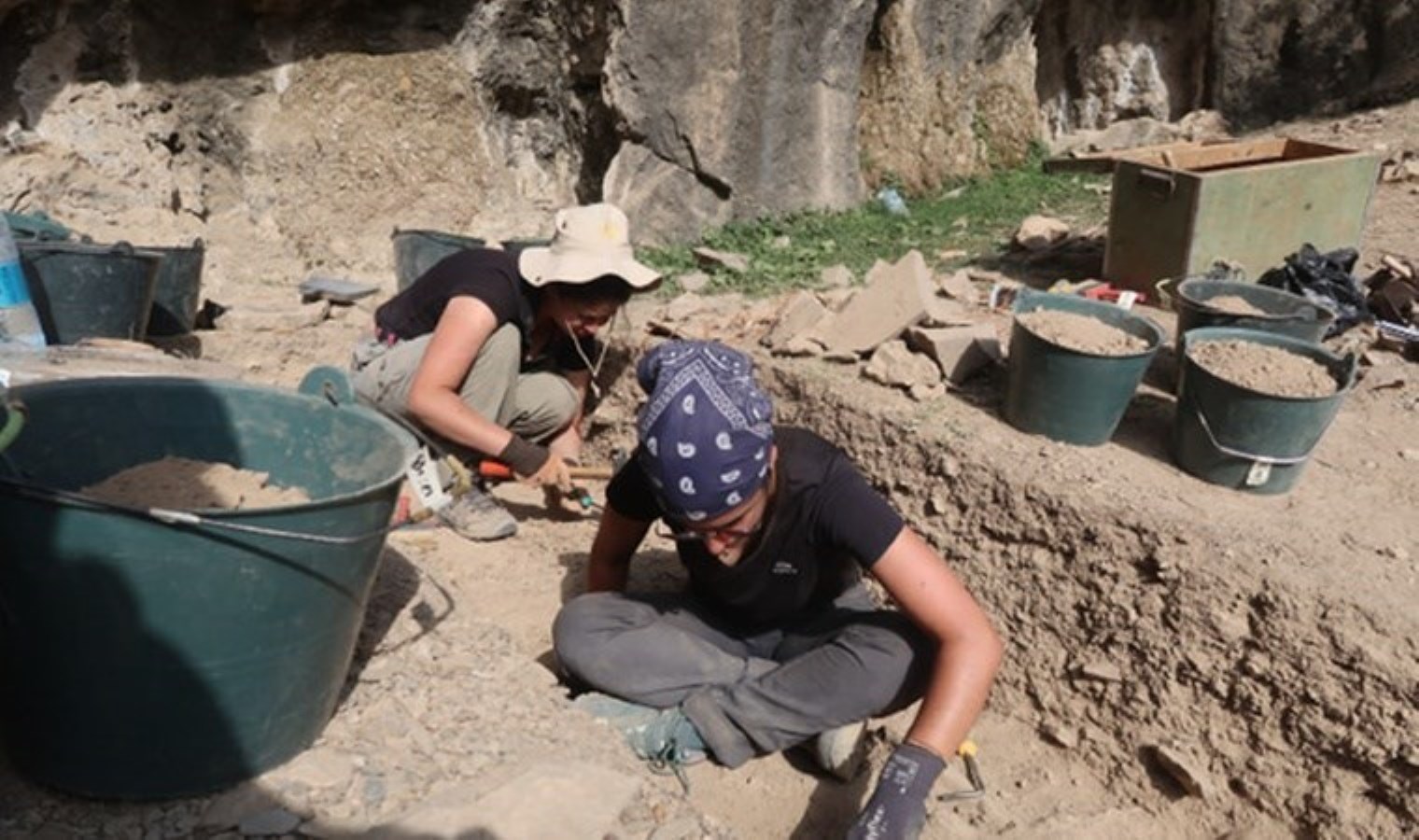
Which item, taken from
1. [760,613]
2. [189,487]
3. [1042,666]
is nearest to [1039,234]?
[1042,666]

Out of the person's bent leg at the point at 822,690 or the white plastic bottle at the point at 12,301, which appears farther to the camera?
the white plastic bottle at the point at 12,301

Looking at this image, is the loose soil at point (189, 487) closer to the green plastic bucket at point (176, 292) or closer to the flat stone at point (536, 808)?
the flat stone at point (536, 808)

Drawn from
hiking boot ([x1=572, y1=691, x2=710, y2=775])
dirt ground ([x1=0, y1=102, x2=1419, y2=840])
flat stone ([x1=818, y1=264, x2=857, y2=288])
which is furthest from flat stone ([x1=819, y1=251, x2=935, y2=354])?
hiking boot ([x1=572, y1=691, x2=710, y2=775])

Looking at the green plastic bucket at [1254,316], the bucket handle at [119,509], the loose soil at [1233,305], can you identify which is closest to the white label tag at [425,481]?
the bucket handle at [119,509]

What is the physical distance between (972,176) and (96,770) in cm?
765

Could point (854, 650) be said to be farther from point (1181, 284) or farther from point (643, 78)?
point (643, 78)

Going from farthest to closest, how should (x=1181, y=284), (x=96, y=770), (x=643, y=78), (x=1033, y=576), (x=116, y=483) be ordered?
1. (x=643, y=78)
2. (x=1181, y=284)
3. (x=1033, y=576)
4. (x=116, y=483)
5. (x=96, y=770)

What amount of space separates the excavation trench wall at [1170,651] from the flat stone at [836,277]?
72.6 inches

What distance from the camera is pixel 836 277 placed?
556 cm

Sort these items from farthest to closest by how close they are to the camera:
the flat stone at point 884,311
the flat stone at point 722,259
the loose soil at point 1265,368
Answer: the flat stone at point 722,259, the flat stone at point 884,311, the loose soil at point 1265,368

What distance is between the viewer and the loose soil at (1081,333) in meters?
3.59

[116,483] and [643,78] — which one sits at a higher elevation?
[643,78]

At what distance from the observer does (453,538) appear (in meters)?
3.67

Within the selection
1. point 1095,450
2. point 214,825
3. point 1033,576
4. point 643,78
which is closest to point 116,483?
point 214,825
